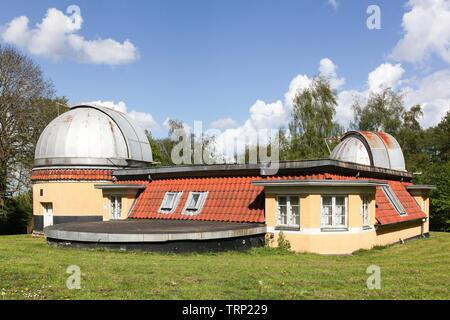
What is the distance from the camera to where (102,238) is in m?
13.8

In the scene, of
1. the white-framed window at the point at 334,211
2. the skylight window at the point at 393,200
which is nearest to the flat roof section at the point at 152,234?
the white-framed window at the point at 334,211

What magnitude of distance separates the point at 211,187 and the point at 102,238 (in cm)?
557

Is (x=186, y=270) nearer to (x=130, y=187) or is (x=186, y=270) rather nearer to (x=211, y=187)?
(x=211, y=187)

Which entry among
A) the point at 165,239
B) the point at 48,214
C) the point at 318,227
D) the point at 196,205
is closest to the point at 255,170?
the point at 196,205

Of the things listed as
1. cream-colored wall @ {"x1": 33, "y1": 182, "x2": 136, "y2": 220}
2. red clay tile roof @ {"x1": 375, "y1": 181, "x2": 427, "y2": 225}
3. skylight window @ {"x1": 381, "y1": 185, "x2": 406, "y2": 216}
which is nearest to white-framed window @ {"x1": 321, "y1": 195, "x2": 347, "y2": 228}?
red clay tile roof @ {"x1": 375, "y1": 181, "x2": 427, "y2": 225}

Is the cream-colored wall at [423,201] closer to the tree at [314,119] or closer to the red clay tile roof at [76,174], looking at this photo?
the red clay tile roof at [76,174]

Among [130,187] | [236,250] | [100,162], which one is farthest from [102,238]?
[100,162]

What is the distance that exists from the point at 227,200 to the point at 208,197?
99 centimetres

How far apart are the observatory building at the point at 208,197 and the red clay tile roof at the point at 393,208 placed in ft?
0.21

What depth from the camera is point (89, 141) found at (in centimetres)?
2347

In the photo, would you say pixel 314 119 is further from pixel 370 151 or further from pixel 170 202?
pixel 170 202

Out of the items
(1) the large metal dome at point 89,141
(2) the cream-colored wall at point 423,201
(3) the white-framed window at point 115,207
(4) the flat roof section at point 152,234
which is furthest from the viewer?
(1) the large metal dome at point 89,141

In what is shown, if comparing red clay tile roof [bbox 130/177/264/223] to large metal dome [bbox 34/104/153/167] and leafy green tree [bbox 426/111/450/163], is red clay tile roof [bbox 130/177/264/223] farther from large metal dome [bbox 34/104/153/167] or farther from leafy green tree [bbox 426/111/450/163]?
leafy green tree [bbox 426/111/450/163]

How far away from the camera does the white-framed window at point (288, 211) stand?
49.5 feet
